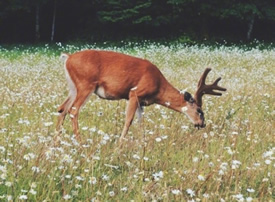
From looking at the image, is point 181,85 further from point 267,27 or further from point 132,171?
point 267,27

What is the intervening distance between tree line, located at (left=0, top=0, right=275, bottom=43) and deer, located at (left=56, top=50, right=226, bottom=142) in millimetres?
22987

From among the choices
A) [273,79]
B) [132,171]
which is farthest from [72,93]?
[273,79]

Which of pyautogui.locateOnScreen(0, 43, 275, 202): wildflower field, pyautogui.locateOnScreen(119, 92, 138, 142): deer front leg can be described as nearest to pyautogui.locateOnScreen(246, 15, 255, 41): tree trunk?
pyautogui.locateOnScreen(0, 43, 275, 202): wildflower field

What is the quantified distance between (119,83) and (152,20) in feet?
82.3

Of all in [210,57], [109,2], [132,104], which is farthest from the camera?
A: [109,2]

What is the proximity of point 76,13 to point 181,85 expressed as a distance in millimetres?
26086

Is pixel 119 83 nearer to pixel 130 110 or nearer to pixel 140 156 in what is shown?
pixel 130 110

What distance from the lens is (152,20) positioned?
103ft

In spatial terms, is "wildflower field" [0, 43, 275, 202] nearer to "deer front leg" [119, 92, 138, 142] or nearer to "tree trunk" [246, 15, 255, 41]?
"deer front leg" [119, 92, 138, 142]

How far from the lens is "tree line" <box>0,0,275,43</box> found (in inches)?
1225

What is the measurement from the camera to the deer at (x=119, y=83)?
6766 millimetres

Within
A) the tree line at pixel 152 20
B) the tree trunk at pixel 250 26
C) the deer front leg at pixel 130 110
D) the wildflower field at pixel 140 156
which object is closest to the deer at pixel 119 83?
the deer front leg at pixel 130 110

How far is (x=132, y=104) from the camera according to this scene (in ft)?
21.9

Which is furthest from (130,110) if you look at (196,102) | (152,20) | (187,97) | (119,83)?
(152,20)
